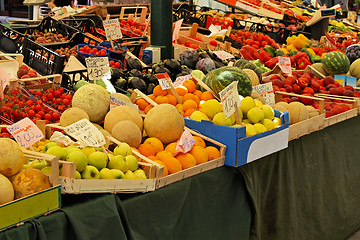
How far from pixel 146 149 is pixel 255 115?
0.72 m

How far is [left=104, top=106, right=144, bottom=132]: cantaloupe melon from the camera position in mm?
2545

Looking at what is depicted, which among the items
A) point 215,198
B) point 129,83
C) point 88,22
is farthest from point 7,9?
point 215,198

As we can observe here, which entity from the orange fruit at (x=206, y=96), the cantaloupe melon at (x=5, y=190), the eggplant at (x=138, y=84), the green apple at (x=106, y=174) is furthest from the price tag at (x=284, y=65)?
the cantaloupe melon at (x=5, y=190)

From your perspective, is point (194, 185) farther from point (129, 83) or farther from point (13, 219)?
point (129, 83)

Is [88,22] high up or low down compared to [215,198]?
up

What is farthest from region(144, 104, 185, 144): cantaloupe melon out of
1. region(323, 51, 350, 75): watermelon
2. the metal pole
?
region(323, 51, 350, 75): watermelon

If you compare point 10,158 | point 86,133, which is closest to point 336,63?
point 86,133

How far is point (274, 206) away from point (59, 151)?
61.6 inches

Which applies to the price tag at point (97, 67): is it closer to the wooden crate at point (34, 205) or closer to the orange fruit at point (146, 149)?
the orange fruit at point (146, 149)

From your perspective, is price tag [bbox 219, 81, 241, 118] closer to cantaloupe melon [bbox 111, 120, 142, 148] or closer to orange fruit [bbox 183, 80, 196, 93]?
cantaloupe melon [bbox 111, 120, 142, 148]

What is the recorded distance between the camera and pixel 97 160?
2.03 m

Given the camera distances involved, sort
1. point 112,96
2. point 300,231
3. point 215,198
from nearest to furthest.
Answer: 1. point 215,198
2. point 112,96
3. point 300,231

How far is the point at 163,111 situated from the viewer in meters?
2.58

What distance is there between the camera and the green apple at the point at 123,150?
7.14 feet
